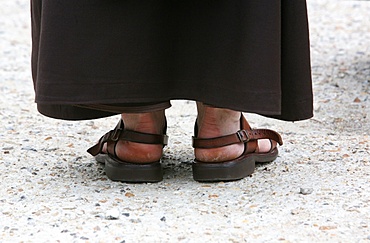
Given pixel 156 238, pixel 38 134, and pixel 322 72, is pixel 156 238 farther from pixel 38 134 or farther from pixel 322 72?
pixel 322 72

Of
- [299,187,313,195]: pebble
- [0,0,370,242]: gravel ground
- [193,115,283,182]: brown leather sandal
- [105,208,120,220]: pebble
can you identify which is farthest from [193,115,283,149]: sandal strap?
[105,208,120,220]: pebble

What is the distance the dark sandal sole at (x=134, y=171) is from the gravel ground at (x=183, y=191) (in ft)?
0.06

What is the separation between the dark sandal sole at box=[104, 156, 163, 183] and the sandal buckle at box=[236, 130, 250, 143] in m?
0.23

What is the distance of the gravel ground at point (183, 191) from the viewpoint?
172 centimetres

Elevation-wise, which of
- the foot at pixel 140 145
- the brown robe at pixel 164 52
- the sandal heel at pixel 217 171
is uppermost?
the brown robe at pixel 164 52

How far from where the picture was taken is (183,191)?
199 centimetres

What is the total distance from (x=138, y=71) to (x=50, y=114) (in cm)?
31

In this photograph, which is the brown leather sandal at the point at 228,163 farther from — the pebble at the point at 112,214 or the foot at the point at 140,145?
the pebble at the point at 112,214

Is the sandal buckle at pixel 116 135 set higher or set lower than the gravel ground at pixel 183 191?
higher

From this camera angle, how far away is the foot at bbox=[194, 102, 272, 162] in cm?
203

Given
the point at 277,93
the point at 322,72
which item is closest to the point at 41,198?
the point at 277,93

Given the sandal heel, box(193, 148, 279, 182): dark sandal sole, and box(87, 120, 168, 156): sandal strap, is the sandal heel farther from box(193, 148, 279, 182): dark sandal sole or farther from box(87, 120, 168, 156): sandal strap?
box(87, 120, 168, 156): sandal strap

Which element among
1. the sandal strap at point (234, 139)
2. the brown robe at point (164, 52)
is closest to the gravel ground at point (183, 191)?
the sandal strap at point (234, 139)

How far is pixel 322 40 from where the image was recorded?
4449 millimetres
